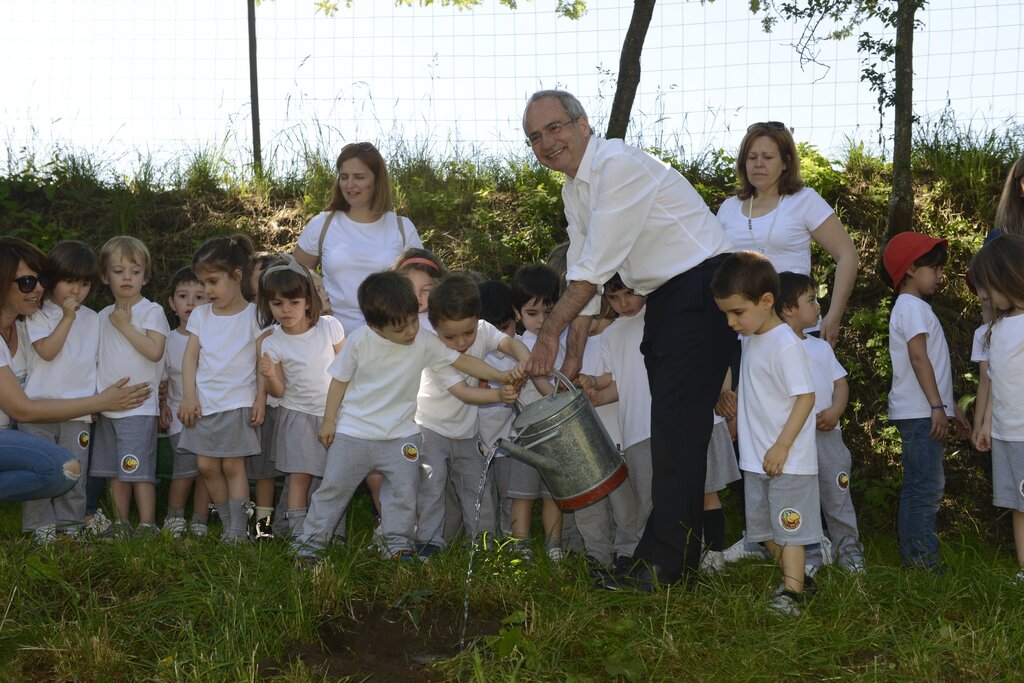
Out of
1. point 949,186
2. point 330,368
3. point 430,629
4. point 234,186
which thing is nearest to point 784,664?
point 430,629

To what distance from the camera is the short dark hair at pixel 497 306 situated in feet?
17.1

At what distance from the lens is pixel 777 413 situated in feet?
13.5

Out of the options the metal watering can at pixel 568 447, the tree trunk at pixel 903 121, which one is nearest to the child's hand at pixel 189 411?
the metal watering can at pixel 568 447

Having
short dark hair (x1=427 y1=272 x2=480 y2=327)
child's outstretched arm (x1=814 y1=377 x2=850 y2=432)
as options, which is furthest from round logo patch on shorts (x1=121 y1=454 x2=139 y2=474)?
child's outstretched arm (x1=814 y1=377 x2=850 y2=432)

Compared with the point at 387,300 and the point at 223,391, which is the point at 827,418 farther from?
the point at 223,391

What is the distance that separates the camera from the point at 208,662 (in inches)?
138

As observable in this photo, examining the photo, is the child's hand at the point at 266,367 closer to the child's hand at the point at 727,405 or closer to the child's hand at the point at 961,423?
the child's hand at the point at 727,405

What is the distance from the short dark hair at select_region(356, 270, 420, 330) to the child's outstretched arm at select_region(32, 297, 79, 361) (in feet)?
5.31

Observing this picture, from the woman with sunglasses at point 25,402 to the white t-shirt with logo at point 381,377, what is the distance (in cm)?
120

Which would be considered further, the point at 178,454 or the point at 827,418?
the point at 178,454

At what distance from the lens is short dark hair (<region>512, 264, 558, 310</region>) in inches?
197

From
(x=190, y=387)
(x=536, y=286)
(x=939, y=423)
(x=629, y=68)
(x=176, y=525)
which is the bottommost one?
(x=176, y=525)

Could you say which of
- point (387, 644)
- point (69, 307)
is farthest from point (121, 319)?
point (387, 644)

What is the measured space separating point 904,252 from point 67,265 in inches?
164
